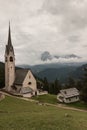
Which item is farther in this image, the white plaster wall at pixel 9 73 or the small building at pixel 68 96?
the white plaster wall at pixel 9 73

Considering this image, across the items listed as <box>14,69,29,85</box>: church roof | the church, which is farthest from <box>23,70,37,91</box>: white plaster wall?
<box>14,69,29,85</box>: church roof

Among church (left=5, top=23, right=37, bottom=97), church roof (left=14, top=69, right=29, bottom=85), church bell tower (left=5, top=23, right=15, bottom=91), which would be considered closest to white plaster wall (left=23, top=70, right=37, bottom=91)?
church (left=5, top=23, right=37, bottom=97)

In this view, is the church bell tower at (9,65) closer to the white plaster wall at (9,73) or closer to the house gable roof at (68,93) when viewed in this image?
the white plaster wall at (9,73)

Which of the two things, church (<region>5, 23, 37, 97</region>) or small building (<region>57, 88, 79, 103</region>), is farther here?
church (<region>5, 23, 37, 97</region>)

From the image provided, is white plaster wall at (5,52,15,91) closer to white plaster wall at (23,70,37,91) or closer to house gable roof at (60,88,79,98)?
white plaster wall at (23,70,37,91)

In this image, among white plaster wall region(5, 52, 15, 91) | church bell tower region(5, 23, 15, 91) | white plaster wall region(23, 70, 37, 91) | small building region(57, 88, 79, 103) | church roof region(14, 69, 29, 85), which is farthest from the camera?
white plaster wall region(23, 70, 37, 91)

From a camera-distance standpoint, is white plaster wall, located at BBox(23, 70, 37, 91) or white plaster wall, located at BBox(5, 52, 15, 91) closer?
white plaster wall, located at BBox(5, 52, 15, 91)

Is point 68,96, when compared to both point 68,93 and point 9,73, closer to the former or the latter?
point 68,93

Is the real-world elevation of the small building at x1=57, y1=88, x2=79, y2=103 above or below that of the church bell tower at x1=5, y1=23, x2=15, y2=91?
below

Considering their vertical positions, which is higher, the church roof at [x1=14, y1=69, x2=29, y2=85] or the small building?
the church roof at [x1=14, y1=69, x2=29, y2=85]

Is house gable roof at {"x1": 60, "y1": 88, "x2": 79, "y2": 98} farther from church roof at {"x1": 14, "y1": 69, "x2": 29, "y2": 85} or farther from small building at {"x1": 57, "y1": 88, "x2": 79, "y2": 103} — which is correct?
church roof at {"x1": 14, "y1": 69, "x2": 29, "y2": 85}

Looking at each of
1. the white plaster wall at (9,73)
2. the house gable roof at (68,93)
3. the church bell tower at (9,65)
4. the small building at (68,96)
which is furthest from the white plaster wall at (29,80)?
the small building at (68,96)

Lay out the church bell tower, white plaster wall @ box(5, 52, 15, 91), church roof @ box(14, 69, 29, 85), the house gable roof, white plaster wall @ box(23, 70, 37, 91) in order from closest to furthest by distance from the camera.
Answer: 1. the house gable roof
2. church roof @ box(14, 69, 29, 85)
3. white plaster wall @ box(5, 52, 15, 91)
4. the church bell tower
5. white plaster wall @ box(23, 70, 37, 91)

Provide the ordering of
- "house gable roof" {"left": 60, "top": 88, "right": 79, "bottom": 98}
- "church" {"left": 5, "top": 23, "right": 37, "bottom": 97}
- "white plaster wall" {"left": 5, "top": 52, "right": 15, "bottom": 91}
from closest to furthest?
1. "house gable roof" {"left": 60, "top": 88, "right": 79, "bottom": 98}
2. "church" {"left": 5, "top": 23, "right": 37, "bottom": 97}
3. "white plaster wall" {"left": 5, "top": 52, "right": 15, "bottom": 91}
